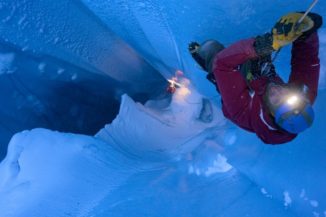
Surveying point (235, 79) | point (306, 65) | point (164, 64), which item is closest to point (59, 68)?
point (164, 64)

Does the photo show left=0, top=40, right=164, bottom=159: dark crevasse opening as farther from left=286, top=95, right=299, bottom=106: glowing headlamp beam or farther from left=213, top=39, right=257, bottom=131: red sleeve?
left=286, top=95, right=299, bottom=106: glowing headlamp beam

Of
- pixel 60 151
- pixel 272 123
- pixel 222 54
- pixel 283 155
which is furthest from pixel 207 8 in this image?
pixel 60 151

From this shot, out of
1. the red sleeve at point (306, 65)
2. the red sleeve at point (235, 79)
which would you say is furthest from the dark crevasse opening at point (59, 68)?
the red sleeve at point (306, 65)

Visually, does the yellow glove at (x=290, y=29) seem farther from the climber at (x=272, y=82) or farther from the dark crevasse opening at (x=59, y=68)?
the dark crevasse opening at (x=59, y=68)

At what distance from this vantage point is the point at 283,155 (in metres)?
1.82

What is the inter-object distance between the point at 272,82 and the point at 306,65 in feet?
0.48

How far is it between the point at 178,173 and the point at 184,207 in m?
0.48

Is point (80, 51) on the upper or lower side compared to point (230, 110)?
upper

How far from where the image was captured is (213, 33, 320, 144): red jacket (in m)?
1.21

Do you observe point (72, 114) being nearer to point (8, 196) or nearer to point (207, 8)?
point (8, 196)

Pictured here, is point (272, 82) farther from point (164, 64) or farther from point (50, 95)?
point (50, 95)

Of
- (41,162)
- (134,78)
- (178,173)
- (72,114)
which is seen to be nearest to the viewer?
(41,162)

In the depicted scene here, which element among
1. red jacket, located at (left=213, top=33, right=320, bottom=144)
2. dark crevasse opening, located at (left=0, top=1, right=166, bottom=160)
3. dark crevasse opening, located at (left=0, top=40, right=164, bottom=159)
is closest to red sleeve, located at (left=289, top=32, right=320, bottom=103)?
red jacket, located at (left=213, top=33, right=320, bottom=144)

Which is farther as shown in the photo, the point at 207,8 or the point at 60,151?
the point at 60,151
